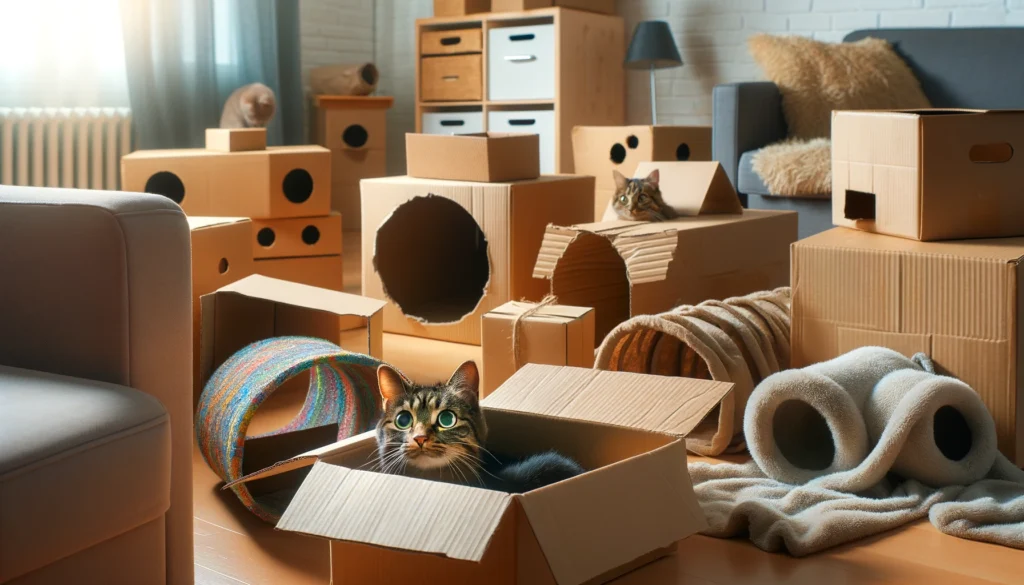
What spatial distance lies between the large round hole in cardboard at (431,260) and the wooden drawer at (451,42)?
164 cm

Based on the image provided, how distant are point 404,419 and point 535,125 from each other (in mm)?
3407

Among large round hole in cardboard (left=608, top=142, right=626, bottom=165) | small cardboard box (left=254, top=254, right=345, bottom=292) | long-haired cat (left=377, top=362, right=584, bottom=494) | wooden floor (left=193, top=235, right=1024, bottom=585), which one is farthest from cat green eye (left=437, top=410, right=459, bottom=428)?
large round hole in cardboard (left=608, top=142, right=626, bottom=165)

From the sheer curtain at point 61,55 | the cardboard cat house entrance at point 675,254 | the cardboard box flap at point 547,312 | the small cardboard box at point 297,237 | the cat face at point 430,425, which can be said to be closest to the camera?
the cat face at point 430,425

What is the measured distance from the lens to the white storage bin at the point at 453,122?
4789 mm

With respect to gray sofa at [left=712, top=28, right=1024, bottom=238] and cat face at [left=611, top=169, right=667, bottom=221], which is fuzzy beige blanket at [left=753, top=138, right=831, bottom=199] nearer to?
gray sofa at [left=712, top=28, right=1024, bottom=238]

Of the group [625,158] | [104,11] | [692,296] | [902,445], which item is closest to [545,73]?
[625,158]

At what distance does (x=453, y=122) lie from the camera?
4.86 meters

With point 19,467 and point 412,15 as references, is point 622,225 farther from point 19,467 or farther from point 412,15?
point 412,15

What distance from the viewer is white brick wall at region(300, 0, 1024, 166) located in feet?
13.4

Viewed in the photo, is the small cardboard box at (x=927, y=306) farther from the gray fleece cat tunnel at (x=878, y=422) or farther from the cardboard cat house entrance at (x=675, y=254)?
the cardboard cat house entrance at (x=675, y=254)

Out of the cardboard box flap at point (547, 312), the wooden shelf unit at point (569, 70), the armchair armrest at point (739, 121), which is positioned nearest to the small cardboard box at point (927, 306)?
the cardboard box flap at point (547, 312)

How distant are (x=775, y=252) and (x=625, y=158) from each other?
1.01 m

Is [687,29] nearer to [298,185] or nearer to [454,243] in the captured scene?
[454,243]

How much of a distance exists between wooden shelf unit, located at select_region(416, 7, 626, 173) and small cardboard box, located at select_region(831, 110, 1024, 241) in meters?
2.63
